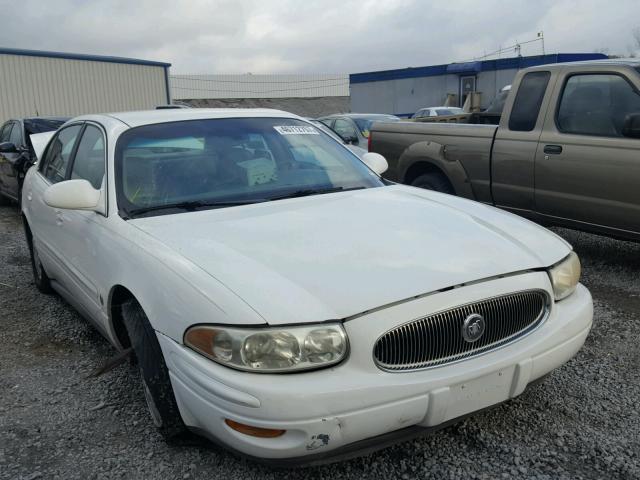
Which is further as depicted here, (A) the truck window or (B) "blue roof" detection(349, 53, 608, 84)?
(B) "blue roof" detection(349, 53, 608, 84)

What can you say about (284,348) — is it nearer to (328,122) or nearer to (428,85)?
(328,122)

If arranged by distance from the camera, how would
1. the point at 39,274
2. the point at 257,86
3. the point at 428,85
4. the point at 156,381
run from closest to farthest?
the point at 156,381, the point at 39,274, the point at 428,85, the point at 257,86

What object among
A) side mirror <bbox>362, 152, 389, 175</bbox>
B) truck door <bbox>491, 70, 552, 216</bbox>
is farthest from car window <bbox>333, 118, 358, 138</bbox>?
side mirror <bbox>362, 152, 389, 175</bbox>

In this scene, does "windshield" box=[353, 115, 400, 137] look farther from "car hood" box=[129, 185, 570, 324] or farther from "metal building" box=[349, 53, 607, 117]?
"metal building" box=[349, 53, 607, 117]

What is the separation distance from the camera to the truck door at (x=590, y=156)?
493cm

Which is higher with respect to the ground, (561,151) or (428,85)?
(428,85)

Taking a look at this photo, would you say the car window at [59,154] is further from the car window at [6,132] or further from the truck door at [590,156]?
the car window at [6,132]

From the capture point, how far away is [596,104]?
5.24m

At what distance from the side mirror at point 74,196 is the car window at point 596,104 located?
4.02 metres

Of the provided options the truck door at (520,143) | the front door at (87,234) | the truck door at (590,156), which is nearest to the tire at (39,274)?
the front door at (87,234)

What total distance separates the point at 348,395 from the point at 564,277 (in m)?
1.27

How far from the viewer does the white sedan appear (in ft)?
7.12

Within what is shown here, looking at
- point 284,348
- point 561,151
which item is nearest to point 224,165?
point 284,348

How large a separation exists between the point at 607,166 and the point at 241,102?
42163 mm
